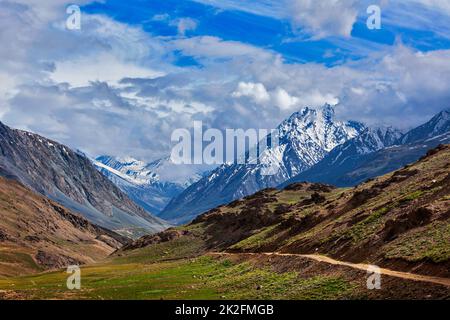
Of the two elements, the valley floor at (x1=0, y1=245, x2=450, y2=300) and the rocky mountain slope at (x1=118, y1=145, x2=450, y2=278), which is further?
the rocky mountain slope at (x1=118, y1=145, x2=450, y2=278)

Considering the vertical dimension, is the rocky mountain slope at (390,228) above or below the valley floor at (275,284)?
above

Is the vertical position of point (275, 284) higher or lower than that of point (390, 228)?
lower

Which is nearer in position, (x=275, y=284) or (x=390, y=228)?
(x=275, y=284)

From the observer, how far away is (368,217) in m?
86.4

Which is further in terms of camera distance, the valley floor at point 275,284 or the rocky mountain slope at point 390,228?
the rocky mountain slope at point 390,228

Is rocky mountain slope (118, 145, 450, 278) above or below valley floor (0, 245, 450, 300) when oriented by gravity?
above

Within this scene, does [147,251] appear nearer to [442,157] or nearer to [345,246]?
[442,157]
